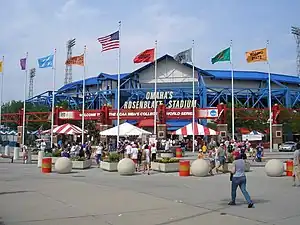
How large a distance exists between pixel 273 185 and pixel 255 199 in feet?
13.1

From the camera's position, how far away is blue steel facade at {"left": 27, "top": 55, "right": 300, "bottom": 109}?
240ft

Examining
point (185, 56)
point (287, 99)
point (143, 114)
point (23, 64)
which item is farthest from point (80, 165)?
point (287, 99)

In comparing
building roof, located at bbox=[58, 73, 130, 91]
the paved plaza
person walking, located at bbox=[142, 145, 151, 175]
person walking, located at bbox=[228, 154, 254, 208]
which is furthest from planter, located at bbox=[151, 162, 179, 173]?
building roof, located at bbox=[58, 73, 130, 91]

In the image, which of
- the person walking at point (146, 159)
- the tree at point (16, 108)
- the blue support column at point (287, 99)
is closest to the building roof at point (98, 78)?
the tree at point (16, 108)

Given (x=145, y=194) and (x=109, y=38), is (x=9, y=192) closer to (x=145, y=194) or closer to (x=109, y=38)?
Answer: (x=145, y=194)

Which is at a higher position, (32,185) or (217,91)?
(217,91)

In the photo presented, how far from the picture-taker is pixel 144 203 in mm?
12141

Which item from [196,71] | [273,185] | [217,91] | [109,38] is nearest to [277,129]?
[217,91]

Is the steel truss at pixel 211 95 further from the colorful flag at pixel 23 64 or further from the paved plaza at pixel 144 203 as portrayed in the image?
the paved plaza at pixel 144 203

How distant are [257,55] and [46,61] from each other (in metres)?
18.9

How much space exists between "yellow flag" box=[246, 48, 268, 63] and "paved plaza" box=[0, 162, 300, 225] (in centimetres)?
2167

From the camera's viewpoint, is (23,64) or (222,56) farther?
(23,64)

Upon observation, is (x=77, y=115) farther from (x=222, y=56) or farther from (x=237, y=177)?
(x=237, y=177)

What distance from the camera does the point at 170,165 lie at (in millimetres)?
23234
